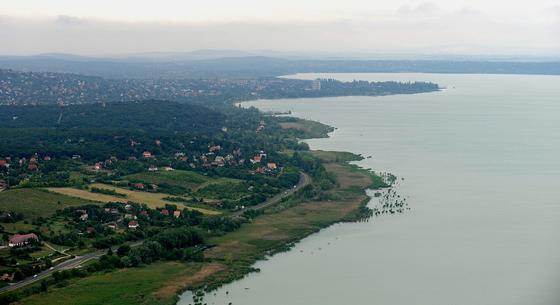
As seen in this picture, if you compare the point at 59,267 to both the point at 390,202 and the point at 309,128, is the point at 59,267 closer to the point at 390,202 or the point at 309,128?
the point at 390,202

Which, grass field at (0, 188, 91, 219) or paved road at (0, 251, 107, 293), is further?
grass field at (0, 188, 91, 219)

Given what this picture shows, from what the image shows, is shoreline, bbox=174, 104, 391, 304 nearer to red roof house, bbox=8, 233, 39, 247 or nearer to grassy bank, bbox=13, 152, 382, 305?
grassy bank, bbox=13, 152, 382, 305

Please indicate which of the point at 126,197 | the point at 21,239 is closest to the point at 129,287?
the point at 21,239

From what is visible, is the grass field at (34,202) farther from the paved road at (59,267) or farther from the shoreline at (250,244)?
the shoreline at (250,244)

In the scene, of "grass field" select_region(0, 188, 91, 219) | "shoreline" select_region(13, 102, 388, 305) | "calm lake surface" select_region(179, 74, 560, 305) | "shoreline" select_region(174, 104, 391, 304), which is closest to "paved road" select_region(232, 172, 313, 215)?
"shoreline" select_region(13, 102, 388, 305)

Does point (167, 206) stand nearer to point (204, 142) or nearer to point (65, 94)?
point (204, 142)

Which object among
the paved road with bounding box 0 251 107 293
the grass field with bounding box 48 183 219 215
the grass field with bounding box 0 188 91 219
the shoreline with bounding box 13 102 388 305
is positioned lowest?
the shoreline with bounding box 13 102 388 305

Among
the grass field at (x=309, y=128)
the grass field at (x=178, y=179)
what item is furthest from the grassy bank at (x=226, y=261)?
the grass field at (x=309, y=128)
